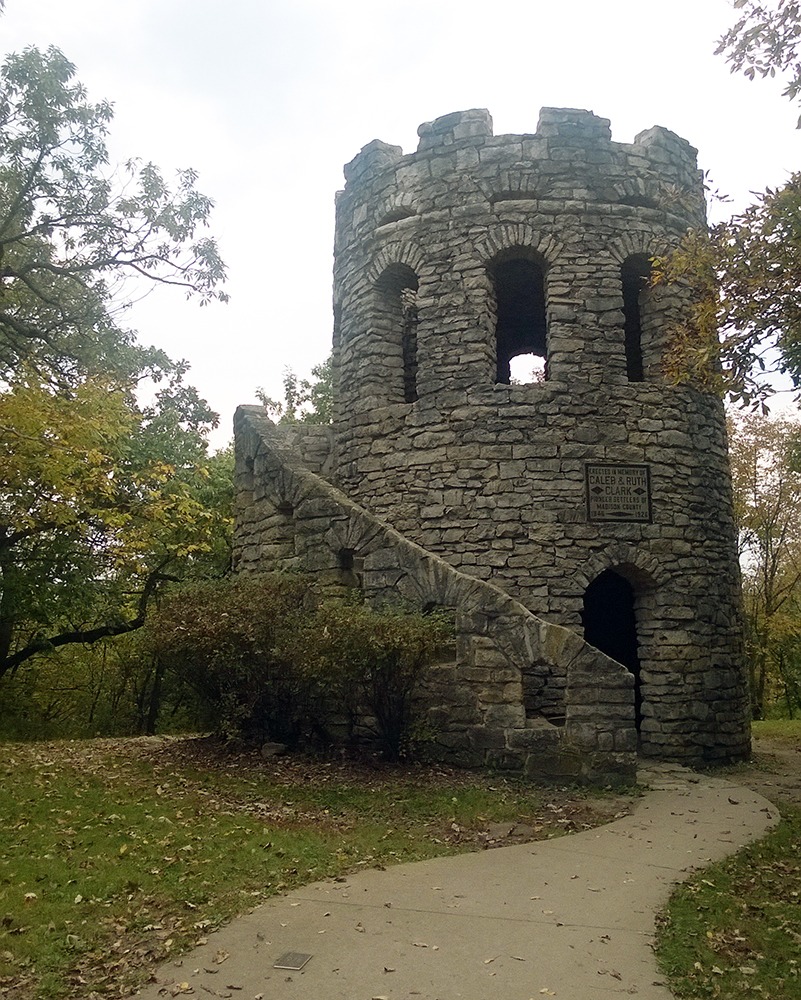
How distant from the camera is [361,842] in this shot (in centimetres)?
597

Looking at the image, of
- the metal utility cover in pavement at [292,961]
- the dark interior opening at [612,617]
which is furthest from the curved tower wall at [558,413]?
the metal utility cover in pavement at [292,961]

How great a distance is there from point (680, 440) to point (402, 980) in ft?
27.1

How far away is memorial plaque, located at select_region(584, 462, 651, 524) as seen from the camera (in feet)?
33.1

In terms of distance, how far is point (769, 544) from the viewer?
73.5 ft

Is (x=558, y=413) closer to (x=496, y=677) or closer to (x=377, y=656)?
(x=496, y=677)

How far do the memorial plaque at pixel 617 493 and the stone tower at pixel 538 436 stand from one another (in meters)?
0.02

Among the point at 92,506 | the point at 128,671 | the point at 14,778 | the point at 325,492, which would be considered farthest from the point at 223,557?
the point at 14,778

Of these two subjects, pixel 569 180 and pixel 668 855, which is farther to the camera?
pixel 569 180

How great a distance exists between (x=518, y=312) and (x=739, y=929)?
11.3 m

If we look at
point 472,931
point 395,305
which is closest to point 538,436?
point 395,305

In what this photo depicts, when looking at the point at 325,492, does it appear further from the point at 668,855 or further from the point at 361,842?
the point at 668,855

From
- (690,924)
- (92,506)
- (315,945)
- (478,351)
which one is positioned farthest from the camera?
(92,506)

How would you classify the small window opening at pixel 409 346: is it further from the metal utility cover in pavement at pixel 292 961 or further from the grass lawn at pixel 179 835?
the metal utility cover in pavement at pixel 292 961

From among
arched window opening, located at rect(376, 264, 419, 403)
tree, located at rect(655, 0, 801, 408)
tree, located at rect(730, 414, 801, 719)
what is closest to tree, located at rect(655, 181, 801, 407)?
tree, located at rect(655, 0, 801, 408)
